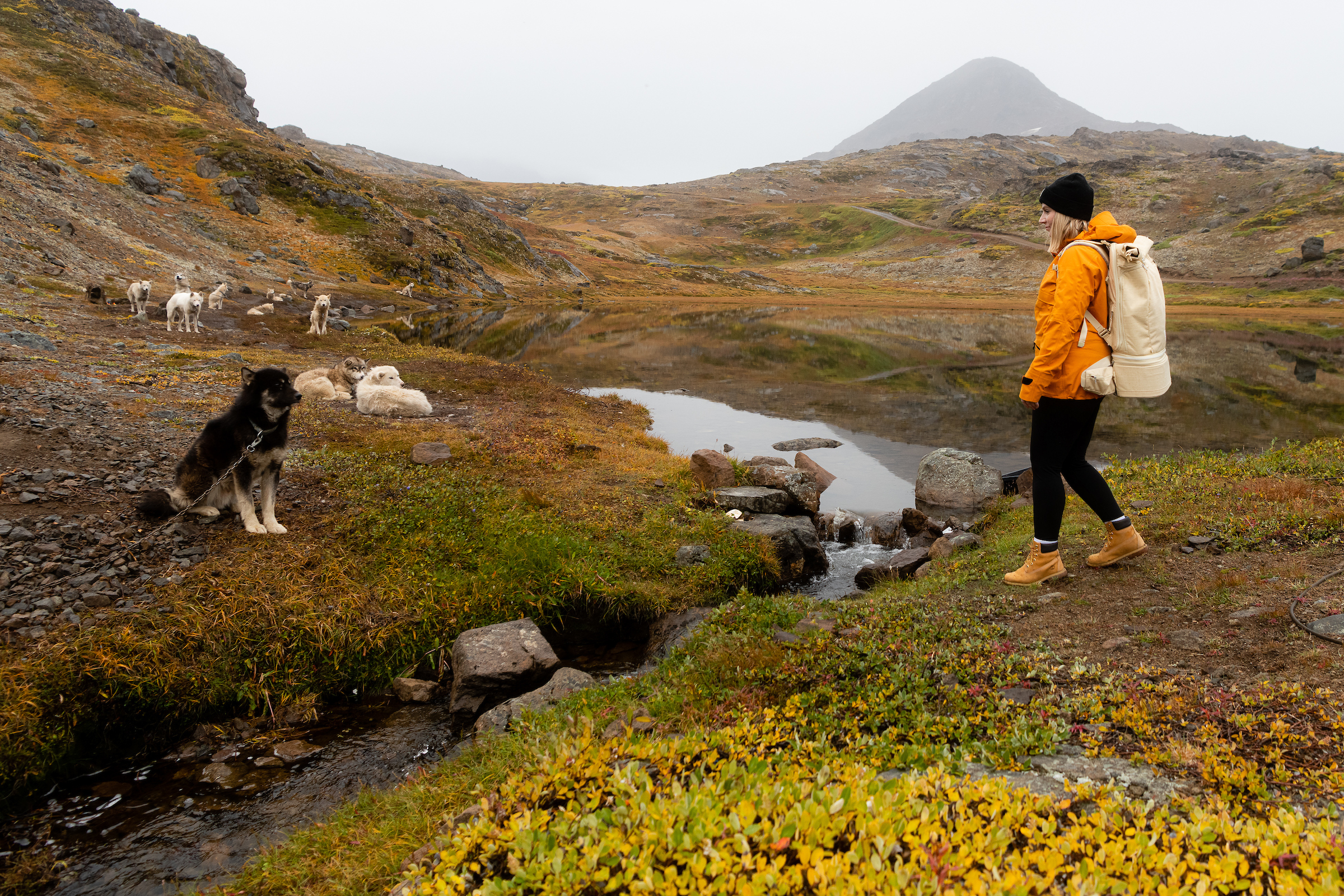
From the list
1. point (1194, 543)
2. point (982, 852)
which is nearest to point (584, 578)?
point (982, 852)

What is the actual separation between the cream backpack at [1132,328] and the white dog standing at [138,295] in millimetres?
35376

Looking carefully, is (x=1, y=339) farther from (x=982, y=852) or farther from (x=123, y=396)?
(x=982, y=852)

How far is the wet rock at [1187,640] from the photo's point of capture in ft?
19.8

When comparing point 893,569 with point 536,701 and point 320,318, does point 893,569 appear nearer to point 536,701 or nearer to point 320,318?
point 536,701

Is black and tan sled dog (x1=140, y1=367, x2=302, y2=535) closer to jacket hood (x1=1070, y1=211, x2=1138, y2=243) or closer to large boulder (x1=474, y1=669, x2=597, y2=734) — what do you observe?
large boulder (x1=474, y1=669, x2=597, y2=734)

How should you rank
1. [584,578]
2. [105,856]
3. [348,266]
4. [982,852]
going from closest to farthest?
[982,852] → [105,856] → [584,578] → [348,266]

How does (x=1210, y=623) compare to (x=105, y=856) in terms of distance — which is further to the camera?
(x=1210, y=623)

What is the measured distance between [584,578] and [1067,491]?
1032 centimetres

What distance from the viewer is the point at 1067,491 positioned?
44.7 ft

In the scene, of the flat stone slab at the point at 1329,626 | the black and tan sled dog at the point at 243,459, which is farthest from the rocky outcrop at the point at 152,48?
the flat stone slab at the point at 1329,626

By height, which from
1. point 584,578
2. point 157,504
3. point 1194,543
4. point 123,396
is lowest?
point 584,578

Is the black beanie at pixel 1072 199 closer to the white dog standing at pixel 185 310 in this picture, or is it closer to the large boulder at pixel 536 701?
the large boulder at pixel 536 701

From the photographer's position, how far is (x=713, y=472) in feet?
46.2

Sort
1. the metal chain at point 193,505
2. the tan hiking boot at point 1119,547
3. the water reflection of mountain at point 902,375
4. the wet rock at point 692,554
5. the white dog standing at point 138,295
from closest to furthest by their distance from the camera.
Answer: the metal chain at point 193,505, the tan hiking boot at point 1119,547, the wet rock at point 692,554, the water reflection of mountain at point 902,375, the white dog standing at point 138,295
